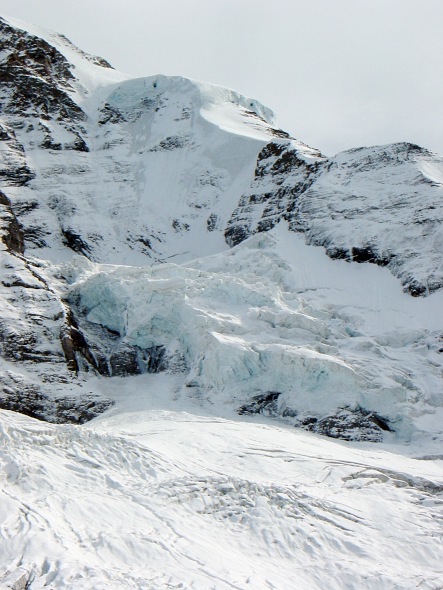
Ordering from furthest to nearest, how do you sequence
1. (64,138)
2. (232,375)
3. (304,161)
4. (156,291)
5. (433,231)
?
1. (64,138)
2. (304,161)
3. (433,231)
4. (156,291)
5. (232,375)

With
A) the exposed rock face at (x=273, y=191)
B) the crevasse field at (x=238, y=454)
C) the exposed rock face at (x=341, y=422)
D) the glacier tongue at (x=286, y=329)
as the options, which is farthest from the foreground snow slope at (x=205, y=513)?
the exposed rock face at (x=273, y=191)

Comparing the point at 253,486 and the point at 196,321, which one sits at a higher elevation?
the point at 253,486

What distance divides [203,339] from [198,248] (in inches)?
1074

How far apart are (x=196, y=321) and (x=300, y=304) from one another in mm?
8501

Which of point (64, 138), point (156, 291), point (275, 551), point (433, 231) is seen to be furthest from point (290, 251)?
point (275, 551)

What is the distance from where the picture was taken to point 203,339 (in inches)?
1800

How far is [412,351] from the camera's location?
48.2m

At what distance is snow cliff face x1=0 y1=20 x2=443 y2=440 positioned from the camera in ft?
143

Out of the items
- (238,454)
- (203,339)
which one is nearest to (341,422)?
(203,339)

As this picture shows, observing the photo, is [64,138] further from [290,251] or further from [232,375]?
[232,375]

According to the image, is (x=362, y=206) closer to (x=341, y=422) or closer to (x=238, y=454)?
(x=341, y=422)

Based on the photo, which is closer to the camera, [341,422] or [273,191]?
[341,422]

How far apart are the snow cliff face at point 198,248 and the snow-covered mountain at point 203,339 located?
19 cm

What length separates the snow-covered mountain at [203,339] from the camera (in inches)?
921
